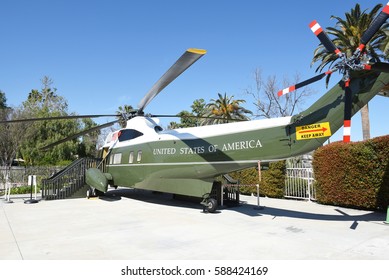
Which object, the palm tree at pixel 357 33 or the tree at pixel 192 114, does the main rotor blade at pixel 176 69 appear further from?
the tree at pixel 192 114

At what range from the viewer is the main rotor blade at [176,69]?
9242mm

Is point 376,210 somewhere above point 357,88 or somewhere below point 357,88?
below

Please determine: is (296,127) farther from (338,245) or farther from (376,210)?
(376,210)

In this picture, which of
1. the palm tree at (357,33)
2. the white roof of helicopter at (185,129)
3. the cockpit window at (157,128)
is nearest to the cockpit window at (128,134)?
the white roof of helicopter at (185,129)

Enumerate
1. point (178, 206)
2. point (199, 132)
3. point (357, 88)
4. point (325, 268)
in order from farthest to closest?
point (178, 206) → point (199, 132) → point (357, 88) → point (325, 268)

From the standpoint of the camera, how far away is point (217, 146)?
37.4 ft

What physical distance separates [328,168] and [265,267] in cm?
1006

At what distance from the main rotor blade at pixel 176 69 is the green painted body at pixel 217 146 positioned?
1.99 meters

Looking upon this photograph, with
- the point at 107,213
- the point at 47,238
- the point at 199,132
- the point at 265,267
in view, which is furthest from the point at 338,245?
the point at 107,213

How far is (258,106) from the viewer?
1630 inches

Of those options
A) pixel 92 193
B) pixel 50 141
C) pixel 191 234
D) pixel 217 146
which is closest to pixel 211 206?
pixel 217 146

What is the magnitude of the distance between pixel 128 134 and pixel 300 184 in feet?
33.6

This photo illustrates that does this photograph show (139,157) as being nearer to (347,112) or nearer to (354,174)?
(347,112)

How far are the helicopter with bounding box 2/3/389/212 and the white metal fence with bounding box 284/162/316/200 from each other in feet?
22.2
